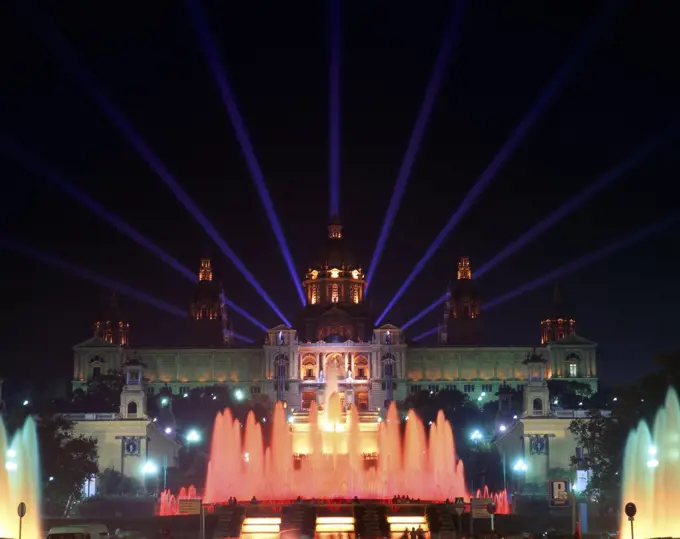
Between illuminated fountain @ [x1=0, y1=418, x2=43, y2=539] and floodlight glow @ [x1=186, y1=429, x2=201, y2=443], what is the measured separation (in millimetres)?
42885

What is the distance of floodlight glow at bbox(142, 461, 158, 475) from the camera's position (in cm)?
11712

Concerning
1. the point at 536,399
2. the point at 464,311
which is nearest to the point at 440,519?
the point at 536,399

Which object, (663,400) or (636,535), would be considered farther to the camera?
(663,400)

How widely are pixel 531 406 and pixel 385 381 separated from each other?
6466 cm

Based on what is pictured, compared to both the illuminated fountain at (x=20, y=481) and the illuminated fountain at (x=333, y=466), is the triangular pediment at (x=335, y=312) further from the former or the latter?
the illuminated fountain at (x=20, y=481)

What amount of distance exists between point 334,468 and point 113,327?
93.9m

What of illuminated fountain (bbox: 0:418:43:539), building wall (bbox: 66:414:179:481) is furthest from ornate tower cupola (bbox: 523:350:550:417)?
illuminated fountain (bbox: 0:418:43:539)

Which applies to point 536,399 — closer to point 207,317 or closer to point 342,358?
point 342,358

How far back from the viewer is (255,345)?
189750 millimetres

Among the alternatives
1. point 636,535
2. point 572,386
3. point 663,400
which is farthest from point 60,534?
point 572,386

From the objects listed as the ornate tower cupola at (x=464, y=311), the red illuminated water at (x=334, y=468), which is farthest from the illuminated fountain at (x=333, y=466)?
the ornate tower cupola at (x=464, y=311)

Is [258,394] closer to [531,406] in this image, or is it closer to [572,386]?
[572,386]

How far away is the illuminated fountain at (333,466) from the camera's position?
94.0 m

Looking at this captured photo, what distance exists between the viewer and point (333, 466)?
104 metres
